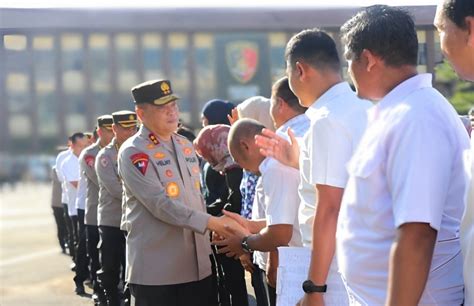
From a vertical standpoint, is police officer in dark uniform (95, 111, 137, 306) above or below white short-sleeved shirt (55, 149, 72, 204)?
above

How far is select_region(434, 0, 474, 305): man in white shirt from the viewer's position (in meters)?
1.81

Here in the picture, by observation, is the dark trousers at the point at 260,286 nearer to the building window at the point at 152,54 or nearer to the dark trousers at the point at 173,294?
the dark trousers at the point at 173,294

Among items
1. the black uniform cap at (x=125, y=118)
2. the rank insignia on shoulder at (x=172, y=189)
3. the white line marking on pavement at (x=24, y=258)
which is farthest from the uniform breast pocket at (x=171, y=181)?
the white line marking on pavement at (x=24, y=258)

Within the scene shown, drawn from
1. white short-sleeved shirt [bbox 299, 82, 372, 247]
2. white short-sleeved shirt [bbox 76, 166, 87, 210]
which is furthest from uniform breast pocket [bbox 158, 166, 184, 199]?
white short-sleeved shirt [bbox 76, 166, 87, 210]

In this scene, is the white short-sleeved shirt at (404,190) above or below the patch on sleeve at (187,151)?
above

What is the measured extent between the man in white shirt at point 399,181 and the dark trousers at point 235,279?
2.91m

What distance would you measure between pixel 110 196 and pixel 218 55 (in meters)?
1.67

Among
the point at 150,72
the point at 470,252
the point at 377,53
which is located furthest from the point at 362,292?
the point at 150,72

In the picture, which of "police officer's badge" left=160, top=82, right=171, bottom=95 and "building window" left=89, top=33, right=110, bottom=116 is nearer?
"police officer's badge" left=160, top=82, right=171, bottom=95

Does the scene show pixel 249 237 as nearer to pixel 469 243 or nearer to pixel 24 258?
pixel 469 243

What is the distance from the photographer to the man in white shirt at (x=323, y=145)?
239 cm

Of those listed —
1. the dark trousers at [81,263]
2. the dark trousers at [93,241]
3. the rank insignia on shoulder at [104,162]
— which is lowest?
the dark trousers at [81,263]

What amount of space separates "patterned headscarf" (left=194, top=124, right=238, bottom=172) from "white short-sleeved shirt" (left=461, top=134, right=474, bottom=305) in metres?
2.72

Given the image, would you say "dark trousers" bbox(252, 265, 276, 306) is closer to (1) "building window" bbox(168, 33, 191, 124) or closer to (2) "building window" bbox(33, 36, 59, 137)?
(1) "building window" bbox(168, 33, 191, 124)
